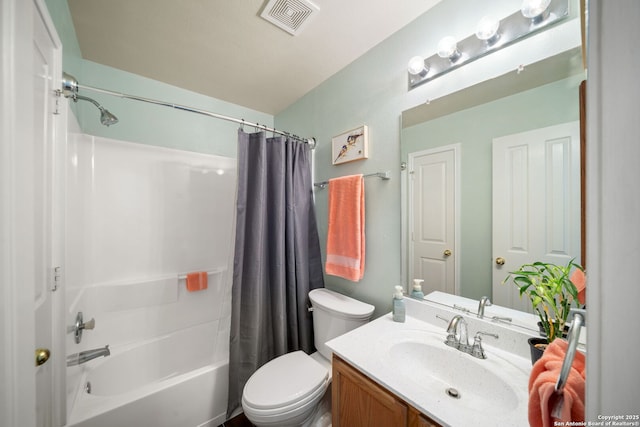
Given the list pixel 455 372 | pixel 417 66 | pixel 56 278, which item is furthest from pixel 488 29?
pixel 56 278

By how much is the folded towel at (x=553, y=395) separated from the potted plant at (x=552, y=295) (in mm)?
273

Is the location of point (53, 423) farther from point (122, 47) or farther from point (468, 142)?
point (468, 142)

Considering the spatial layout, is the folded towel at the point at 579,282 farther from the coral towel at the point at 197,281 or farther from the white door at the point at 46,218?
the coral towel at the point at 197,281

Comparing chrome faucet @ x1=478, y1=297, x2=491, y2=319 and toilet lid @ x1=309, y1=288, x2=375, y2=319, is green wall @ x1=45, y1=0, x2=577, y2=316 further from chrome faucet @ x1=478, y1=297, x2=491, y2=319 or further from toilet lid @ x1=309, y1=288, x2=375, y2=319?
chrome faucet @ x1=478, y1=297, x2=491, y2=319

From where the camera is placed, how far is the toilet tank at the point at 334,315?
129 cm

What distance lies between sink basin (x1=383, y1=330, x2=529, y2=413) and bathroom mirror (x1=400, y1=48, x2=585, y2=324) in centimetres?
25

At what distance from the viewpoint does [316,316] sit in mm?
1481

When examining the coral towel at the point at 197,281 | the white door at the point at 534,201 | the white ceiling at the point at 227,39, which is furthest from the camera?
the coral towel at the point at 197,281

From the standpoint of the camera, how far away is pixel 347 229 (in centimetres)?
142

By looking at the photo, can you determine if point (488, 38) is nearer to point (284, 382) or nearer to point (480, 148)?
point (480, 148)

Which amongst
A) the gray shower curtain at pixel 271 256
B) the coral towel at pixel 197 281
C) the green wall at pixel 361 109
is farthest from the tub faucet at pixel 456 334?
the coral towel at pixel 197 281

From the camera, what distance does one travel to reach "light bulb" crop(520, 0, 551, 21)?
31.6 inches

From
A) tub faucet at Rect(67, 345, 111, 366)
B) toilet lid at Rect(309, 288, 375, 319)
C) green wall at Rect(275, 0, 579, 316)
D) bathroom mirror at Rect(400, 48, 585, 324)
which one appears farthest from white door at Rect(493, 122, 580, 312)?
tub faucet at Rect(67, 345, 111, 366)

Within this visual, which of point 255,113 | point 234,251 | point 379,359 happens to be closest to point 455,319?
point 379,359
